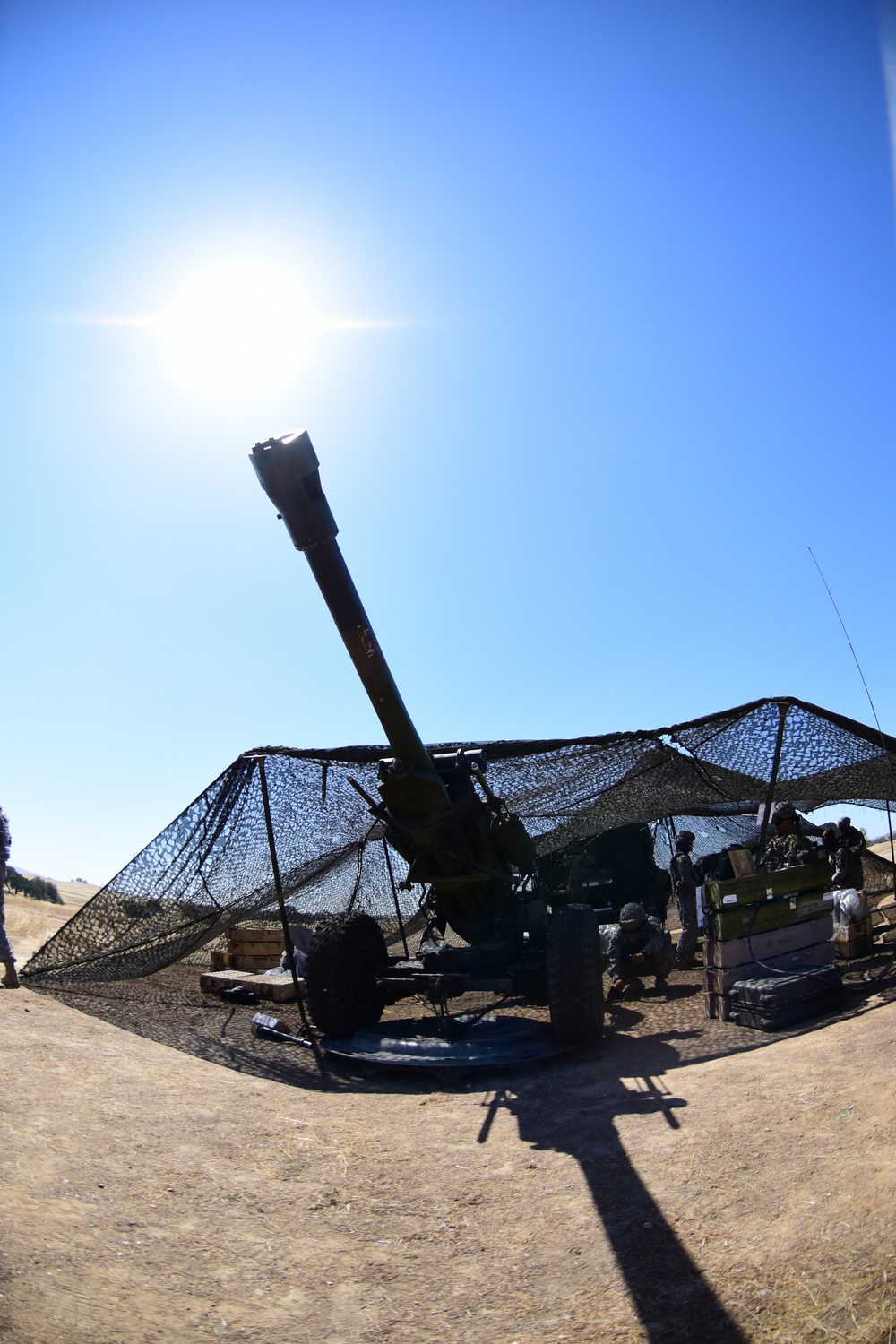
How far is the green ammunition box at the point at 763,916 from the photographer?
710 cm

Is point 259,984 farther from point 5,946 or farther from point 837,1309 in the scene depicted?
point 837,1309

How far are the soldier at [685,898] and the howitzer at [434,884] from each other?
9.67ft

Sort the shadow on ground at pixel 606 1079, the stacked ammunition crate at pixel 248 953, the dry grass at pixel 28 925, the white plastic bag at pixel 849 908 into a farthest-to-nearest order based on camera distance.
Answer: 1. the dry grass at pixel 28 925
2. the stacked ammunition crate at pixel 248 953
3. the white plastic bag at pixel 849 908
4. the shadow on ground at pixel 606 1079

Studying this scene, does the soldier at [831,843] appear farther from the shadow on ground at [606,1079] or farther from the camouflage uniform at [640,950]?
the camouflage uniform at [640,950]

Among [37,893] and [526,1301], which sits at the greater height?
[37,893]

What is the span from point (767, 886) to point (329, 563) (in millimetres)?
4924

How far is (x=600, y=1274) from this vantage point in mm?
3145

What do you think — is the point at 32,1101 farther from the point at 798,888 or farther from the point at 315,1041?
the point at 798,888

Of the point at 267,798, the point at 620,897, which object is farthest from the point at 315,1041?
the point at 620,897

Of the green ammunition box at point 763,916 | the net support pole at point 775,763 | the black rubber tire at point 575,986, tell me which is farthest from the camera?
the net support pole at point 775,763

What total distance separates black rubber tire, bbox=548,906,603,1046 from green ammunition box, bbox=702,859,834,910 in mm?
1240

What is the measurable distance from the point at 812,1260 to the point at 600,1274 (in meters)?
0.79

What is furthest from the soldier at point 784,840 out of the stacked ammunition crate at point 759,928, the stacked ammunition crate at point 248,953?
the stacked ammunition crate at point 248,953

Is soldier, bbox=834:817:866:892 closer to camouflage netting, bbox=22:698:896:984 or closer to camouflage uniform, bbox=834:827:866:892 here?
camouflage uniform, bbox=834:827:866:892
